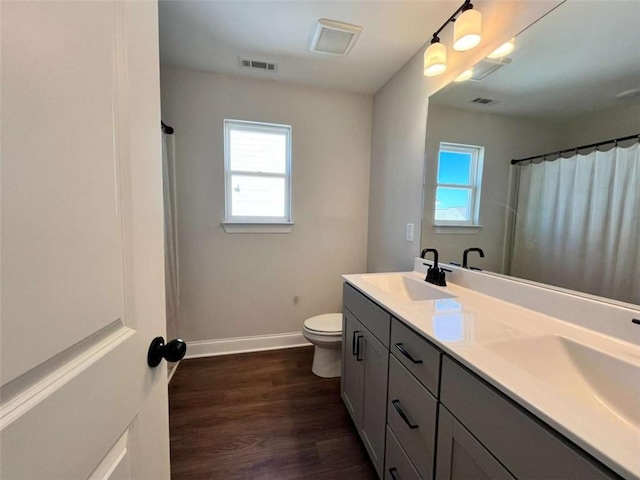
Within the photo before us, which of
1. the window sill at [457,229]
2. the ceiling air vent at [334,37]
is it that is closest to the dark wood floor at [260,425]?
the window sill at [457,229]

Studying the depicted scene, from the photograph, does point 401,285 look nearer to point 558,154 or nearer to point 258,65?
point 558,154

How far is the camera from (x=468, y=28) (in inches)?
49.1

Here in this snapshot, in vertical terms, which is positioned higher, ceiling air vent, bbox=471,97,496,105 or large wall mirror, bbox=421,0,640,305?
ceiling air vent, bbox=471,97,496,105

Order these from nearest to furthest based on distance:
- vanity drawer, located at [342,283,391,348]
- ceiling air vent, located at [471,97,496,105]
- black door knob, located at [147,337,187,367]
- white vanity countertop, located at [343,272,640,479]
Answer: white vanity countertop, located at [343,272,640,479]
black door knob, located at [147,337,187,367]
vanity drawer, located at [342,283,391,348]
ceiling air vent, located at [471,97,496,105]

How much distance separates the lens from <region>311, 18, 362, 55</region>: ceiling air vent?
1610mm

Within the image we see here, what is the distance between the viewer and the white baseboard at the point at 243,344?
238 centimetres

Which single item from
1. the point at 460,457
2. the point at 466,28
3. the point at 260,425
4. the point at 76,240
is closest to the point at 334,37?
the point at 466,28

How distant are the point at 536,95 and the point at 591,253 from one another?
0.73 meters

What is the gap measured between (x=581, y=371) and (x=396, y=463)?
2.44 feet

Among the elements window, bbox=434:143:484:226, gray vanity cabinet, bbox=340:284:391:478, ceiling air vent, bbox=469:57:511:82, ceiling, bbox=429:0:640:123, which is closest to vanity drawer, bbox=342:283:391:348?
gray vanity cabinet, bbox=340:284:391:478

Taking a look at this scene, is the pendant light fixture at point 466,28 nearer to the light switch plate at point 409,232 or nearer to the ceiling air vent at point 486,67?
the ceiling air vent at point 486,67

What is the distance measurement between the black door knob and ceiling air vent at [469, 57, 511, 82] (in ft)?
5.77

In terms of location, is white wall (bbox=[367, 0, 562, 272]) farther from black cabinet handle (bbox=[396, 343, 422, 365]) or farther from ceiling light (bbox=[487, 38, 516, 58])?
black cabinet handle (bbox=[396, 343, 422, 365])

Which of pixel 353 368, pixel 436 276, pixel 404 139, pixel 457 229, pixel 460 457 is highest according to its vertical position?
pixel 404 139
